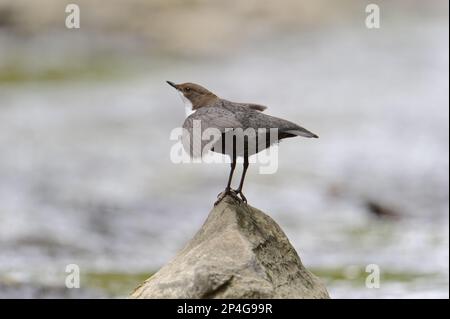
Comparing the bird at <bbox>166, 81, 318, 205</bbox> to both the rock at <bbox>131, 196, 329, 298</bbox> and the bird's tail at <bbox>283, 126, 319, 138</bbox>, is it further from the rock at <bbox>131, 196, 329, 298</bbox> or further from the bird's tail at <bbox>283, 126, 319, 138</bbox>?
the rock at <bbox>131, 196, 329, 298</bbox>

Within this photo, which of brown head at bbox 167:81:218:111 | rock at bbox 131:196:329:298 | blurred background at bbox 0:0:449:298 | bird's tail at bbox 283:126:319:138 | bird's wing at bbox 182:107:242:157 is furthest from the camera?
blurred background at bbox 0:0:449:298

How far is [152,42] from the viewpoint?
→ 2919 centimetres

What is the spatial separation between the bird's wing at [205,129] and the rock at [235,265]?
616 mm

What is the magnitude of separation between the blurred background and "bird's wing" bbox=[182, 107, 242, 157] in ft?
17.0

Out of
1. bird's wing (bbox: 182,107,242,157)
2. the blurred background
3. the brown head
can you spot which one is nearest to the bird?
bird's wing (bbox: 182,107,242,157)

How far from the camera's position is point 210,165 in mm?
20016

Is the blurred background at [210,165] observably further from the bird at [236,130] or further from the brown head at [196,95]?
the bird at [236,130]

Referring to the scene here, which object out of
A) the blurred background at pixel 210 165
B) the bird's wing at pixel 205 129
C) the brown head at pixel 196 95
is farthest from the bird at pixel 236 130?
the blurred background at pixel 210 165

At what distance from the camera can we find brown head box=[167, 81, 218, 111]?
791 centimetres

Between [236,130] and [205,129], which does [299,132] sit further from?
[205,129]

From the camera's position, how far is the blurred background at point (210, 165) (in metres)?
14.3

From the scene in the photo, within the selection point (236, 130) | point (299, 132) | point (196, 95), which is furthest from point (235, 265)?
point (196, 95)

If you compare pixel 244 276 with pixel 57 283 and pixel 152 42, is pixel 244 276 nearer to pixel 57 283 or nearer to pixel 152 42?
pixel 57 283

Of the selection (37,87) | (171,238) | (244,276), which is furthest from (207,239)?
(37,87)
